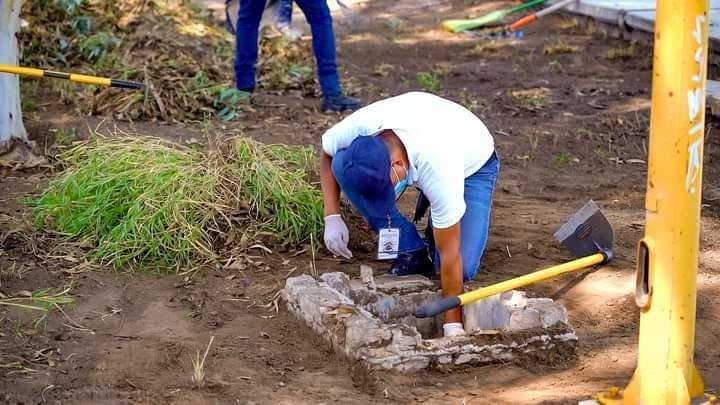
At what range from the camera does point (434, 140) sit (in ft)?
12.5

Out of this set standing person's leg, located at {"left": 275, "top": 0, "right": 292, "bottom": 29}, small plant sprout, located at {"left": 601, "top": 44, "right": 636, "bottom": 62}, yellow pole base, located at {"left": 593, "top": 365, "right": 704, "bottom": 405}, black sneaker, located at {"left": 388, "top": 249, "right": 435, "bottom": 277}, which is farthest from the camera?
standing person's leg, located at {"left": 275, "top": 0, "right": 292, "bottom": 29}

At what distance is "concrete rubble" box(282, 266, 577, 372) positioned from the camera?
3.55 meters

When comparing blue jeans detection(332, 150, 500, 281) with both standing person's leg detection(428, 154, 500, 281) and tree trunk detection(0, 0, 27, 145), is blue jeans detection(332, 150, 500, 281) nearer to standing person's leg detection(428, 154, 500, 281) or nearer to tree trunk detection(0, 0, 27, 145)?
standing person's leg detection(428, 154, 500, 281)

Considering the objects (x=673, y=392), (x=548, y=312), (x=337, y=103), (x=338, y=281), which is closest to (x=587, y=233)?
(x=548, y=312)

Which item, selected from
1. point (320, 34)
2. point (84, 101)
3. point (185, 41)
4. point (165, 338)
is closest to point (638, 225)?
point (165, 338)

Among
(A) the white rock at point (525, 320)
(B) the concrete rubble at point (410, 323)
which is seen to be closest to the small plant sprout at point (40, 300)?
(B) the concrete rubble at point (410, 323)

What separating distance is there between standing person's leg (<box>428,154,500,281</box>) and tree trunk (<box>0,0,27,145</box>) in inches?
118

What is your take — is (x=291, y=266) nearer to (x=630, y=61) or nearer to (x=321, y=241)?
(x=321, y=241)

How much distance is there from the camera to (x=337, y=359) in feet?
12.2

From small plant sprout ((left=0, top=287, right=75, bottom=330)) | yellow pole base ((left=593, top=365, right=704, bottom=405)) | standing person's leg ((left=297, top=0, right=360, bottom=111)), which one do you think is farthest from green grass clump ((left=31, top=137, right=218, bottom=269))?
standing person's leg ((left=297, top=0, right=360, bottom=111))

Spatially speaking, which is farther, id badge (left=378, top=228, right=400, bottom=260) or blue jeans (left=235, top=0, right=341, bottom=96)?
blue jeans (left=235, top=0, right=341, bottom=96)

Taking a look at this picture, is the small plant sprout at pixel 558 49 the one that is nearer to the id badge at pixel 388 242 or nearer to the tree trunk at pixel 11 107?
the tree trunk at pixel 11 107

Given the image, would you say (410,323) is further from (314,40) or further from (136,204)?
(314,40)

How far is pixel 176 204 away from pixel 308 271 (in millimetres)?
671
